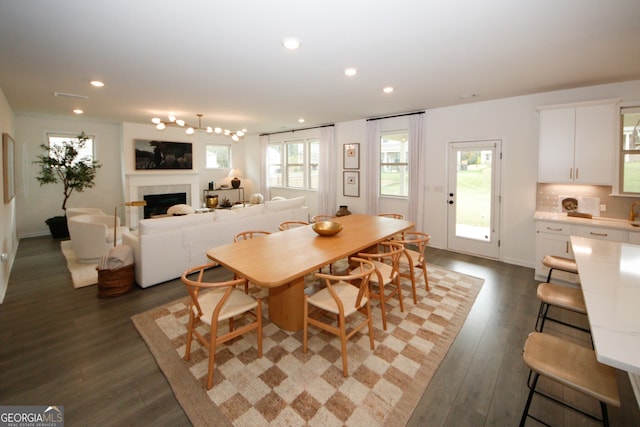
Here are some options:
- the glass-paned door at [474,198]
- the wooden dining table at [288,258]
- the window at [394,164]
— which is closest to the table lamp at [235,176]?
the window at [394,164]

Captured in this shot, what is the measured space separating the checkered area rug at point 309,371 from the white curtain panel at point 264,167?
6233 millimetres

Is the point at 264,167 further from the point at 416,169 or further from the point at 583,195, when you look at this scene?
the point at 583,195

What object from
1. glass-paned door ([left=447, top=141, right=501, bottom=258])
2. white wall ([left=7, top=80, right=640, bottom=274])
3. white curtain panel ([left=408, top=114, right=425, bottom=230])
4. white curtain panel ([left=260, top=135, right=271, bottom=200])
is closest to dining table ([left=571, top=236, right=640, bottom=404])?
white wall ([left=7, top=80, right=640, bottom=274])

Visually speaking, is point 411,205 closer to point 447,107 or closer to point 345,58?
point 447,107

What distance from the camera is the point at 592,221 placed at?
11.8 feet

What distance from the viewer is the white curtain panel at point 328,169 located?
703 cm

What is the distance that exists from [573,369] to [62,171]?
876cm

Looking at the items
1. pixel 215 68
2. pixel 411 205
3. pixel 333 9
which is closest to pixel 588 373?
pixel 333 9

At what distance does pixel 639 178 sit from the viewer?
3.51 metres

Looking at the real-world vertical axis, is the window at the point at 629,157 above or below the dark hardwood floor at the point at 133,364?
above

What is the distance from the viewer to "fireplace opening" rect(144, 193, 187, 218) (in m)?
7.22

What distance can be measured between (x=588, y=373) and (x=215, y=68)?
382cm

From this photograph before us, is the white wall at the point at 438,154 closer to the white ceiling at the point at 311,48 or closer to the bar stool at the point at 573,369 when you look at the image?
the white ceiling at the point at 311,48

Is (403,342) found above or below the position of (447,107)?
below
